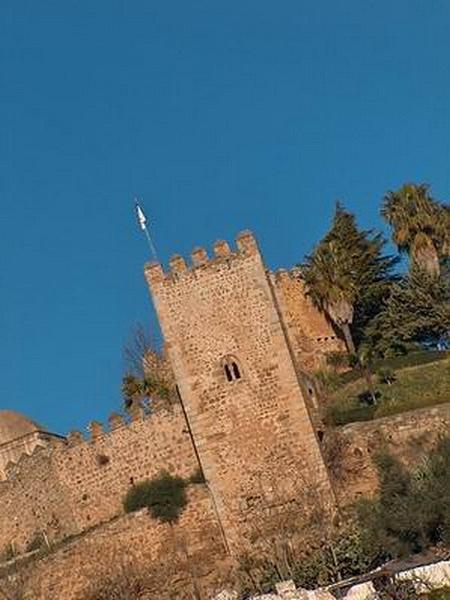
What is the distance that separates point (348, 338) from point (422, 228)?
4.87 m

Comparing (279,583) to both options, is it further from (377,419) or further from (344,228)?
(344,228)

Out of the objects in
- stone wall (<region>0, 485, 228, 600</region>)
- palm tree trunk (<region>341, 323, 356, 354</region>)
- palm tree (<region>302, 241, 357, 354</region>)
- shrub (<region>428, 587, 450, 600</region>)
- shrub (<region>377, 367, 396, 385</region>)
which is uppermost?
palm tree (<region>302, 241, 357, 354</region>)

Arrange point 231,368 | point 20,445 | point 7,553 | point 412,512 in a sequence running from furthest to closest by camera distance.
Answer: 1. point 20,445
2. point 7,553
3. point 231,368
4. point 412,512

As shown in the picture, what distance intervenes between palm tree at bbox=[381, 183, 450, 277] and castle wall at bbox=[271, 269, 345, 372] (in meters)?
3.92

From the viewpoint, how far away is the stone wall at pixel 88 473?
1593 inches

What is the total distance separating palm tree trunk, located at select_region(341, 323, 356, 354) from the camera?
1932 inches

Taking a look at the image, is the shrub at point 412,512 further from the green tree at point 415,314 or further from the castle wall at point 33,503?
the green tree at point 415,314

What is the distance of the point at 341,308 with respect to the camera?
4941 centimetres

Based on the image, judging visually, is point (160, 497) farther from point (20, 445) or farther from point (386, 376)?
point (20, 445)

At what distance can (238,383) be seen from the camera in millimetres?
37375

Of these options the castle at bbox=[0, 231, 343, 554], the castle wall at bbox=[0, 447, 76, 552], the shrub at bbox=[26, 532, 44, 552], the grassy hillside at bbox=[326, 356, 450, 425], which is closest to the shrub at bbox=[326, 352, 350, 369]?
the grassy hillside at bbox=[326, 356, 450, 425]

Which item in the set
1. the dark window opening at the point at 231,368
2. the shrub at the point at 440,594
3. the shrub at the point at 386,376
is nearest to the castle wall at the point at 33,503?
the dark window opening at the point at 231,368

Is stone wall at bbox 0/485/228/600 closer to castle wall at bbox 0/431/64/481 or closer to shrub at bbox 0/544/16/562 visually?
shrub at bbox 0/544/16/562

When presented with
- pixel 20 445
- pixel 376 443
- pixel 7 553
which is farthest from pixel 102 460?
pixel 20 445
